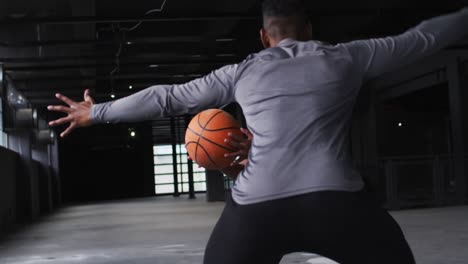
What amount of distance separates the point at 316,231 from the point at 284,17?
2.26ft

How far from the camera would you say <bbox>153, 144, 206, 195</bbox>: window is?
43281 mm

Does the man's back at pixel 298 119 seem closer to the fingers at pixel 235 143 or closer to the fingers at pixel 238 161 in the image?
the fingers at pixel 235 143

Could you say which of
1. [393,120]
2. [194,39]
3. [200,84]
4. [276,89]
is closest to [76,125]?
[200,84]

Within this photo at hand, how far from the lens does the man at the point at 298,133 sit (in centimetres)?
221

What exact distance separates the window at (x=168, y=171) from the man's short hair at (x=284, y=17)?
134 feet

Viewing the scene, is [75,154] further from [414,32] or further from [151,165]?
[414,32]

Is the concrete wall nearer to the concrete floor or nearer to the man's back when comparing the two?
the concrete floor

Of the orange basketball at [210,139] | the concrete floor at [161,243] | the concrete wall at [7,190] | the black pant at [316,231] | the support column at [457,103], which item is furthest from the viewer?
the support column at [457,103]

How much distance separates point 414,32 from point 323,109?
1.40ft

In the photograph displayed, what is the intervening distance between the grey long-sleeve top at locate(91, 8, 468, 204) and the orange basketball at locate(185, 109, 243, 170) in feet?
3.47

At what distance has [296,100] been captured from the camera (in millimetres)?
2285

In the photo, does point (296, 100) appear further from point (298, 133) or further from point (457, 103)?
point (457, 103)

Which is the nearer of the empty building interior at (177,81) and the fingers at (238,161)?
the fingers at (238,161)

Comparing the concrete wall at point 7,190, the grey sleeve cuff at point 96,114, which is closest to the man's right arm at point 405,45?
the grey sleeve cuff at point 96,114
